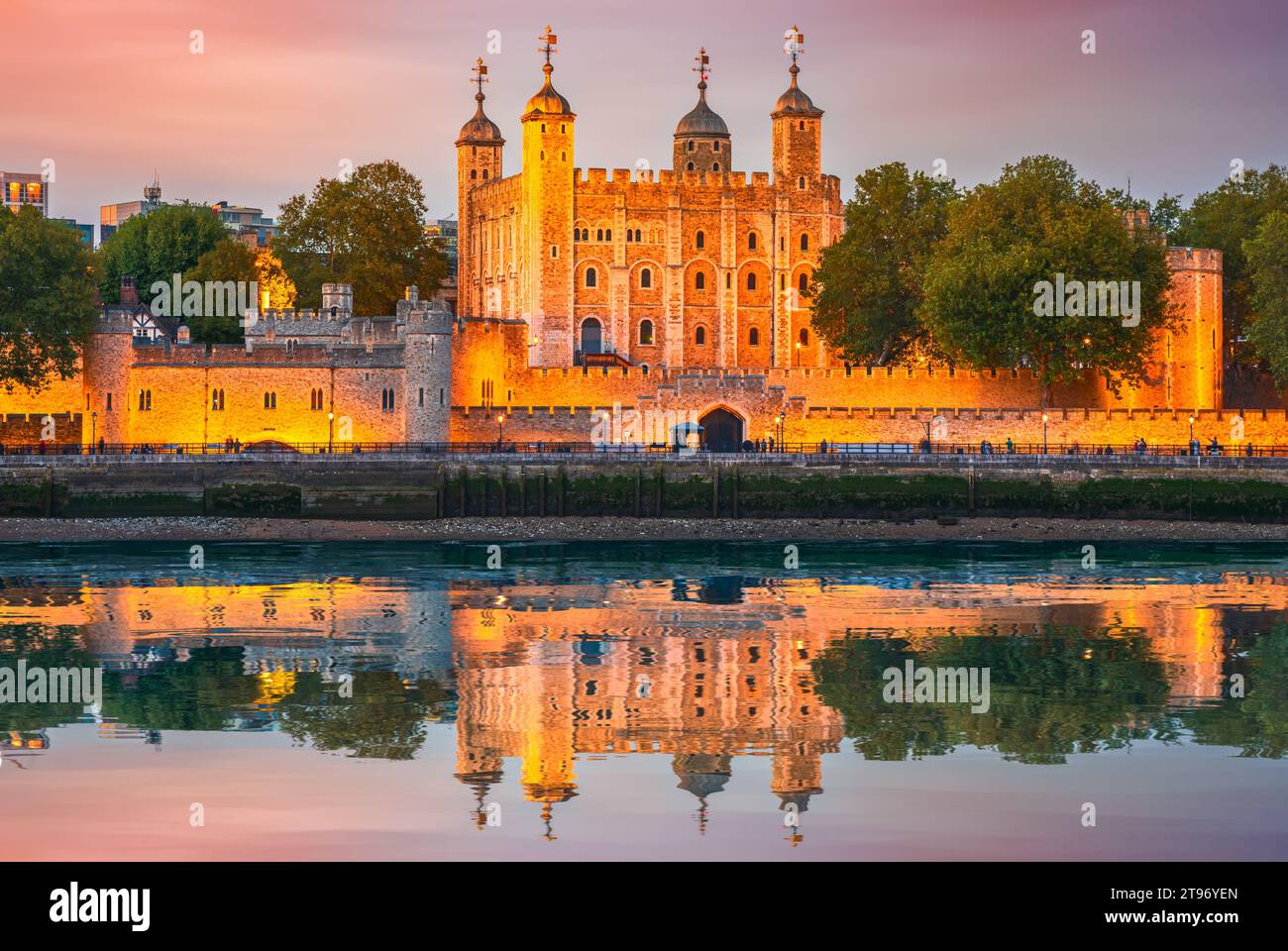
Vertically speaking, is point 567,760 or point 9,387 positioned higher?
point 9,387

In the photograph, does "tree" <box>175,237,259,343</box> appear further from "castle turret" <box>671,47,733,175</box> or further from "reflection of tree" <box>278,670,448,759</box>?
"reflection of tree" <box>278,670,448,759</box>

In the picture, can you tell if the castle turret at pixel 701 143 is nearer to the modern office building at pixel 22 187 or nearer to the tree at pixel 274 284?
the tree at pixel 274 284

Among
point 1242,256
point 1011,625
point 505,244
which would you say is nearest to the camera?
point 1011,625

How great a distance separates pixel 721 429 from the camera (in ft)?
254

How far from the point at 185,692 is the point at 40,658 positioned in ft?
14.7

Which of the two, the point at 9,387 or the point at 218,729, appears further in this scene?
the point at 9,387

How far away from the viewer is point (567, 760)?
28.5 meters

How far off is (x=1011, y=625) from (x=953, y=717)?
10313 mm

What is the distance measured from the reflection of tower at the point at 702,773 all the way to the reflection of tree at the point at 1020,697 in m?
2.33

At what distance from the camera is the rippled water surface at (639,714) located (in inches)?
979

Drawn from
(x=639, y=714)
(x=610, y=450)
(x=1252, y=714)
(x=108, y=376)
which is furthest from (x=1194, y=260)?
(x=639, y=714)

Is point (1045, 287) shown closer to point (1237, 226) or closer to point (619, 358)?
point (1237, 226)
